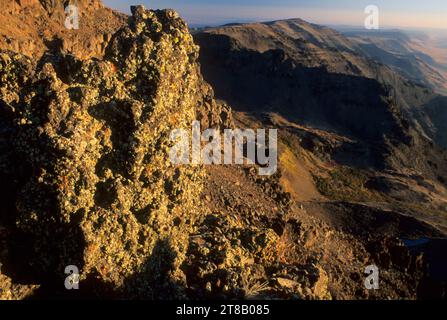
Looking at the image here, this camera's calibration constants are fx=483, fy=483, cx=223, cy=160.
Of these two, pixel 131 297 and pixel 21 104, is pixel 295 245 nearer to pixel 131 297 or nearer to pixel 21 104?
pixel 131 297

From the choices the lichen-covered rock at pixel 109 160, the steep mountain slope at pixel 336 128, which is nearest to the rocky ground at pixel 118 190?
the lichen-covered rock at pixel 109 160

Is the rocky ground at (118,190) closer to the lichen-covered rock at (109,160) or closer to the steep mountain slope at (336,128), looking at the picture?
the lichen-covered rock at (109,160)

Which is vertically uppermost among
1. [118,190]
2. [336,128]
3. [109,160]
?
[109,160]

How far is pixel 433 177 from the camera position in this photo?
62.1 meters

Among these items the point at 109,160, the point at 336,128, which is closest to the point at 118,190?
the point at 109,160

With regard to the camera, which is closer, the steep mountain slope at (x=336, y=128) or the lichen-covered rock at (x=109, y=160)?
the lichen-covered rock at (x=109, y=160)

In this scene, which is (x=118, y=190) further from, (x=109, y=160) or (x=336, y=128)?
(x=336, y=128)

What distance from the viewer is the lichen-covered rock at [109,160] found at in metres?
8.52

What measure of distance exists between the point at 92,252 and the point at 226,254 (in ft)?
12.4

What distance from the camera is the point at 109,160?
9594mm

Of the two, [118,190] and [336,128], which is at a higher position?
[118,190]
